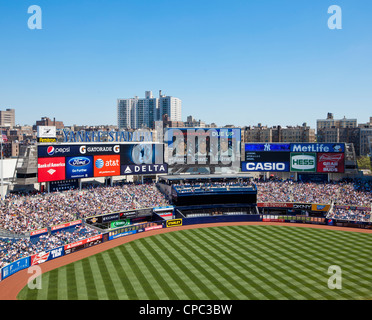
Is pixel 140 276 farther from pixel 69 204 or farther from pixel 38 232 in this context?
pixel 69 204

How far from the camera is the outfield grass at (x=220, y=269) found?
1064 inches

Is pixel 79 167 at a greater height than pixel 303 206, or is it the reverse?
pixel 79 167

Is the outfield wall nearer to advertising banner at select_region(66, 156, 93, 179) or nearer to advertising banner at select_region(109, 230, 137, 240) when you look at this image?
advertising banner at select_region(109, 230, 137, 240)

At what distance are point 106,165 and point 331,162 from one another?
46639mm

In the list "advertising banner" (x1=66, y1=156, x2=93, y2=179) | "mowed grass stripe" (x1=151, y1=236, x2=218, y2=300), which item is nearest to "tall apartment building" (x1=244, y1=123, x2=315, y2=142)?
"advertising banner" (x1=66, y1=156, x2=93, y2=179)

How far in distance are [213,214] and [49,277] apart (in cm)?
3370

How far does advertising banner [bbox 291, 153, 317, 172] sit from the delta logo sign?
37206 millimetres

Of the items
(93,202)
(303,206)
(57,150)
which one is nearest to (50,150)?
(57,150)

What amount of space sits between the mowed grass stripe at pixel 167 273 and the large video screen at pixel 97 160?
62.3 feet

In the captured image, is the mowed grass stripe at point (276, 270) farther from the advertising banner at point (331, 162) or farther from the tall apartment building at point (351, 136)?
the tall apartment building at point (351, 136)

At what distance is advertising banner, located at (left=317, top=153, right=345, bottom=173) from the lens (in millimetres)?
65875

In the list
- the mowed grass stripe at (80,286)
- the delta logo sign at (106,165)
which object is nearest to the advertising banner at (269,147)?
the delta logo sign at (106,165)

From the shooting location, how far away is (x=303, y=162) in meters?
66.8

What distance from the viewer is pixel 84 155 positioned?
55312 millimetres
